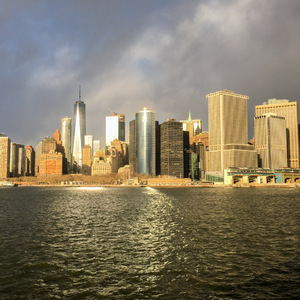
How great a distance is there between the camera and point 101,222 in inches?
2552

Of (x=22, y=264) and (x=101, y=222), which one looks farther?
(x=101, y=222)

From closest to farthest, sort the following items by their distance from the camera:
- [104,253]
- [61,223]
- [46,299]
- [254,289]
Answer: [46,299], [254,289], [104,253], [61,223]

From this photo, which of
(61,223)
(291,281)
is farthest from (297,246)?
(61,223)

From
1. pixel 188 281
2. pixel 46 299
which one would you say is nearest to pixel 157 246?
pixel 188 281

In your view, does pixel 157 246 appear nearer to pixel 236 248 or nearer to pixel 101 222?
pixel 236 248

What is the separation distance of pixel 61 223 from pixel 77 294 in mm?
40201

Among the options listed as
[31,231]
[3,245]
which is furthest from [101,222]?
[3,245]

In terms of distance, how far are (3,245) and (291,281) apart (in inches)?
1404

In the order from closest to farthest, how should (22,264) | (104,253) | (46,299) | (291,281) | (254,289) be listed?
1. (46,299)
2. (254,289)
3. (291,281)
4. (22,264)
5. (104,253)

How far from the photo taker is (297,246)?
1619 inches

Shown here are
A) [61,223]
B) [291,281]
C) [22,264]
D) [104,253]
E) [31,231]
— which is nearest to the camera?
[291,281]

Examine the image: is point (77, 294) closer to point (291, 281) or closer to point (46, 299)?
point (46, 299)

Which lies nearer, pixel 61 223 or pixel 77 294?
pixel 77 294

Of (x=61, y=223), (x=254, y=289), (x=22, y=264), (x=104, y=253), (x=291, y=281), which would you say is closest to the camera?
(x=254, y=289)
